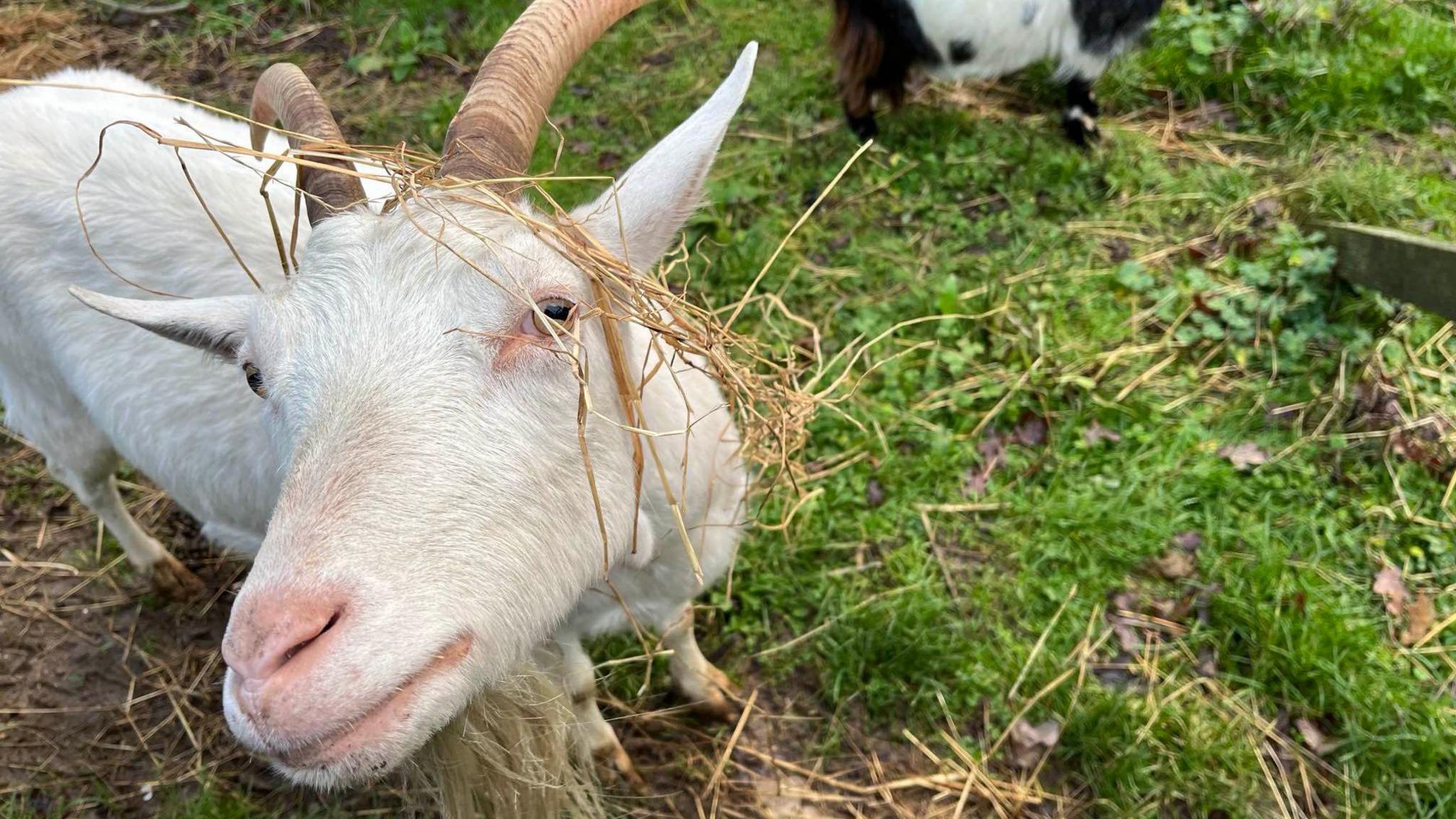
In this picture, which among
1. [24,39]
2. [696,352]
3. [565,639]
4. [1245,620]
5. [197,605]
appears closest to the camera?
[696,352]

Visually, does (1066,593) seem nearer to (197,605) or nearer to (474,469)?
(474,469)

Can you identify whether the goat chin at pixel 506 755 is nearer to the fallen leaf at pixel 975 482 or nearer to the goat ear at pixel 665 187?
the goat ear at pixel 665 187

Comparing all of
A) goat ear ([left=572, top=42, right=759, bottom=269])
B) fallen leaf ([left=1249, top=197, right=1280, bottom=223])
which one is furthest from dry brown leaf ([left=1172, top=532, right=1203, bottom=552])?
goat ear ([left=572, top=42, right=759, bottom=269])

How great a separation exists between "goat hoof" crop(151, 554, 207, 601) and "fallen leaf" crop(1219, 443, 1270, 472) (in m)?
4.09

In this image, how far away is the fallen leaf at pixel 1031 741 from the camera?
10.1 feet

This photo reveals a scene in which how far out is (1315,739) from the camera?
9.82ft

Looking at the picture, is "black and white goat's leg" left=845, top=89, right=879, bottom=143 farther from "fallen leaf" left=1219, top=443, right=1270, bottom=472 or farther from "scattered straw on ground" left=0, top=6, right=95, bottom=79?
"scattered straw on ground" left=0, top=6, right=95, bottom=79

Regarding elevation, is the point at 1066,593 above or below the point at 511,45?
below

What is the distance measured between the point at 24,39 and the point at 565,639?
6.10m

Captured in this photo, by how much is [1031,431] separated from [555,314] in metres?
2.58

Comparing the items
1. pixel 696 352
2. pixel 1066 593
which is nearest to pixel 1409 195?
pixel 1066 593

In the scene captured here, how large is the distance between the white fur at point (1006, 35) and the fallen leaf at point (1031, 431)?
182 cm

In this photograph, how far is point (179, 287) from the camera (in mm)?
2725

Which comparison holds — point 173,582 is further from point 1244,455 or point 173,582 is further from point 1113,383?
point 1244,455
